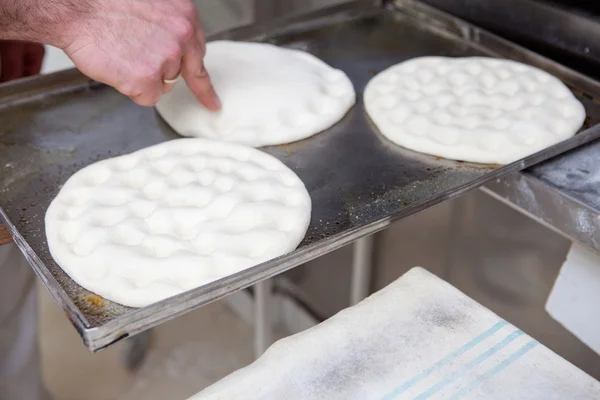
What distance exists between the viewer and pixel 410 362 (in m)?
0.91

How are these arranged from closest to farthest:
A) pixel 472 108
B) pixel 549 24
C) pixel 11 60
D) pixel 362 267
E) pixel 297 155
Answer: pixel 297 155 → pixel 472 108 → pixel 549 24 → pixel 11 60 → pixel 362 267

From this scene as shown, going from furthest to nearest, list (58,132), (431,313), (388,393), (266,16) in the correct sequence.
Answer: (266,16) → (58,132) → (431,313) → (388,393)

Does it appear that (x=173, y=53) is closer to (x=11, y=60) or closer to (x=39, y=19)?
(x=39, y=19)

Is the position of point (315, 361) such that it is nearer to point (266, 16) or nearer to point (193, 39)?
point (193, 39)

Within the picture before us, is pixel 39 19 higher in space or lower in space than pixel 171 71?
higher

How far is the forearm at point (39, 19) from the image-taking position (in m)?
1.22

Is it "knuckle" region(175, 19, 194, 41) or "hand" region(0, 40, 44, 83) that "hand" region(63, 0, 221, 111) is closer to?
"knuckle" region(175, 19, 194, 41)

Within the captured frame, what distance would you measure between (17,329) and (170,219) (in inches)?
41.3

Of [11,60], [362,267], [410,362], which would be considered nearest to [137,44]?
[11,60]

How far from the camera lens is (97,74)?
1229mm

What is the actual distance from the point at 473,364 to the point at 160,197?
1.97ft

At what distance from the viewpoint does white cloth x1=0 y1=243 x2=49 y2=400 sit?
182cm

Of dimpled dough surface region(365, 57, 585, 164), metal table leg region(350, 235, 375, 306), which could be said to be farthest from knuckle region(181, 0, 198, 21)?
metal table leg region(350, 235, 375, 306)

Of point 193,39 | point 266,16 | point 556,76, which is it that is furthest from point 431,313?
point 266,16
